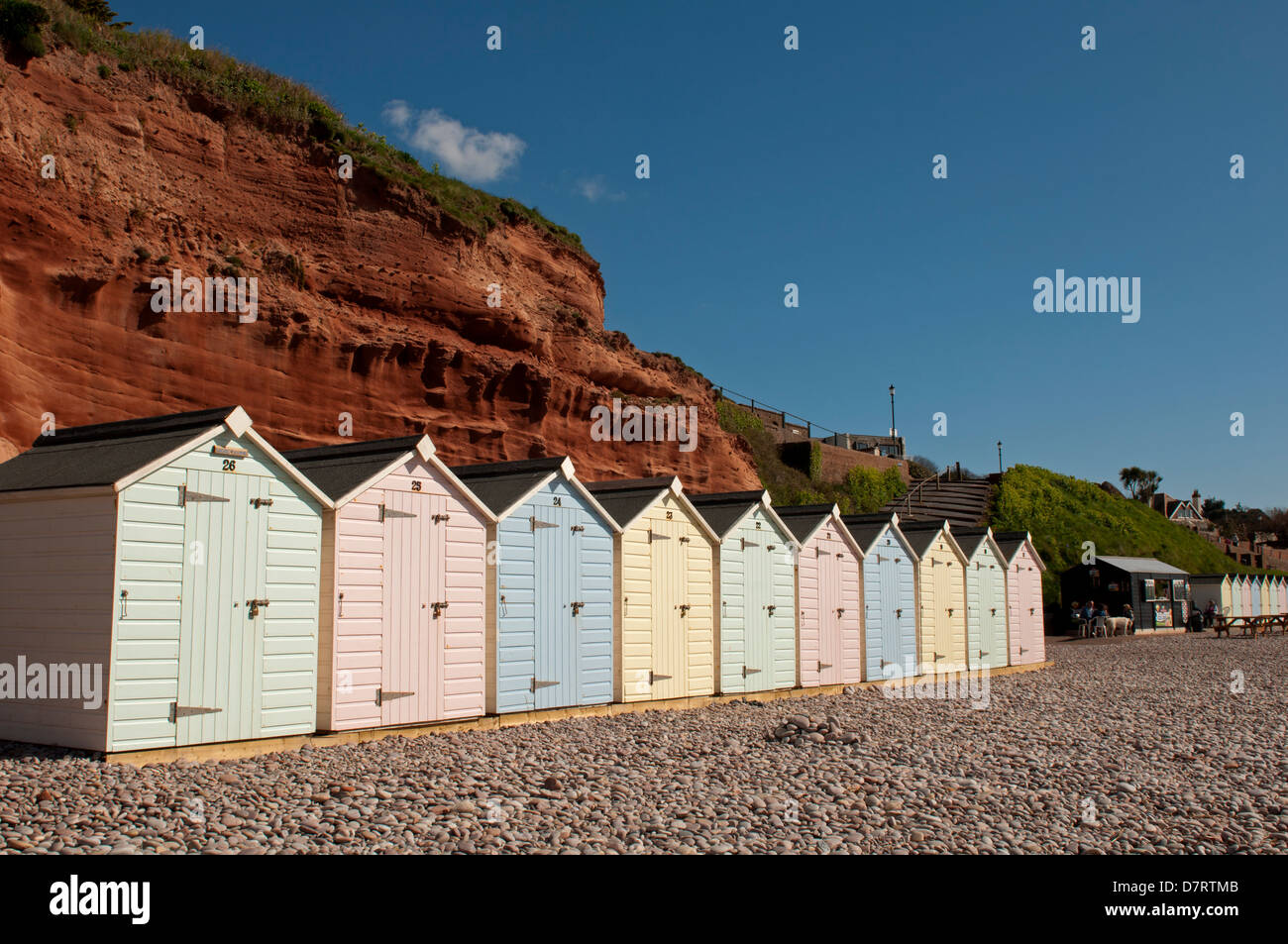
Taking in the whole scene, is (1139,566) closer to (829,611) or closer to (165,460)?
(829,611)

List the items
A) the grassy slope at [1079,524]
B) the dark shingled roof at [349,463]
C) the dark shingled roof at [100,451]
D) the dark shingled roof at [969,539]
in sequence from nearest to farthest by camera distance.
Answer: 1. the dark shingled roof at [100,451]
2. the dark shingled roof at [349,463]
3. the dark shingled roof at [969,539]
4. the grassy slope at [1079,524]

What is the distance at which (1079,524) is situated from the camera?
56.5 m

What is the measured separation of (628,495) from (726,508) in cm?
241

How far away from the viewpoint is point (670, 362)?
37094 millimetres

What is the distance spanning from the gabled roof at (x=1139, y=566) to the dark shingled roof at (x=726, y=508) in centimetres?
3097

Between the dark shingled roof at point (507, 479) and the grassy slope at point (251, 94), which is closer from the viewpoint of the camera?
the dark shingled roof at point (507, 479)

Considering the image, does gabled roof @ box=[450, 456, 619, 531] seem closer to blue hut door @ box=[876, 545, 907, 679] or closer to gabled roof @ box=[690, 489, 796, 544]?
gabled roof @ box=[690, 489, 796, 544]

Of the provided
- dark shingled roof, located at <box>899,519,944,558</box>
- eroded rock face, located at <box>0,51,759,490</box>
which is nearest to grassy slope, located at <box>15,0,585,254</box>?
eroded rock face, located at <box>0,51,759,490</box>

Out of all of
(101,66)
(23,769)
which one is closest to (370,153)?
(101,66)

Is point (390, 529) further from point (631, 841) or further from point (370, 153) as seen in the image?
point (370, 153)

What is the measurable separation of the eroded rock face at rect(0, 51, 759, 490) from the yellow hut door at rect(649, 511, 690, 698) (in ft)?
32.7

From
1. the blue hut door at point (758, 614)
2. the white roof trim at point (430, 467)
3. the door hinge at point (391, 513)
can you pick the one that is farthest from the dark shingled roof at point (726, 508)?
the door hinge at point (391, 513)

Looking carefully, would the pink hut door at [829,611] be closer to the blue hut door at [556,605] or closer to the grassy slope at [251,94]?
the blue hut door at [556,605]

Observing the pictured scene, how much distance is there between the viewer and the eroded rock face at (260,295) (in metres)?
19.3
